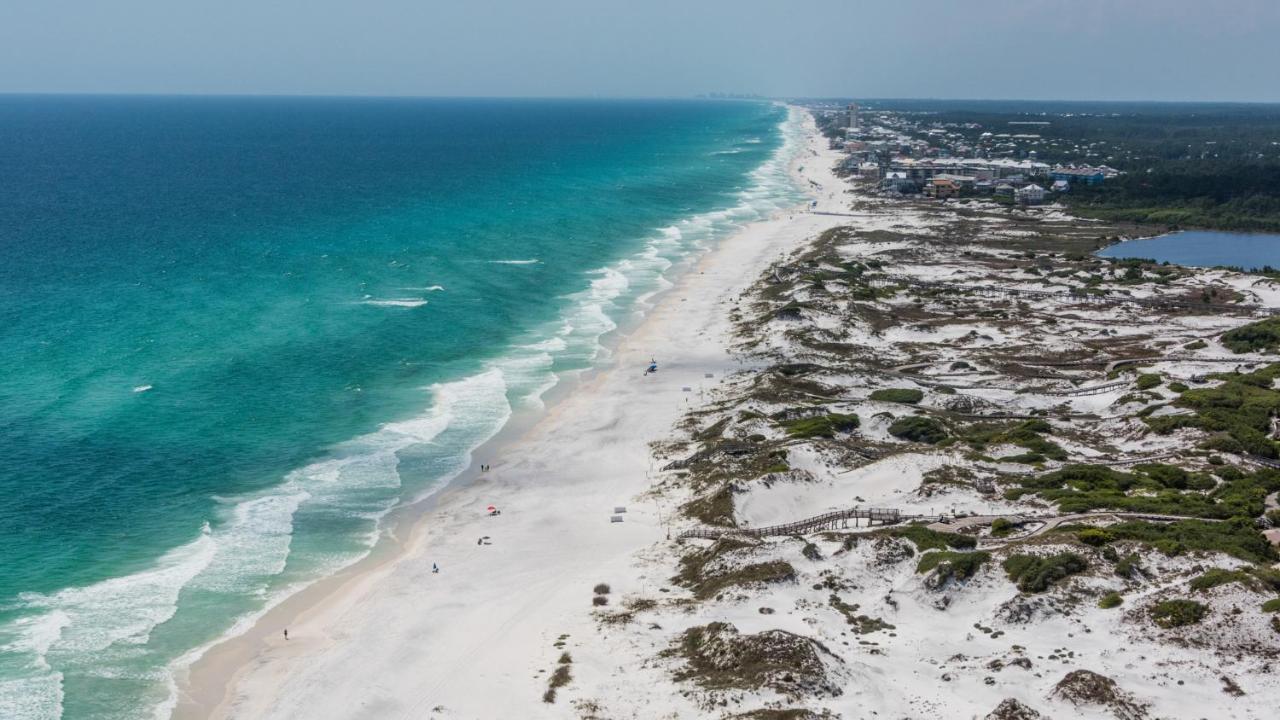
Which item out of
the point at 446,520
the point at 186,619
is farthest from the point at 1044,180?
the point at 186,619

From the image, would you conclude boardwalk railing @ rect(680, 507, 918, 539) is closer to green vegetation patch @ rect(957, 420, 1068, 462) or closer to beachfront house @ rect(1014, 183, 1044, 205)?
green vegetation patch @ rect(957, 420, 1068, 462)

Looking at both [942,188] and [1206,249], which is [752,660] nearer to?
[1206,249]

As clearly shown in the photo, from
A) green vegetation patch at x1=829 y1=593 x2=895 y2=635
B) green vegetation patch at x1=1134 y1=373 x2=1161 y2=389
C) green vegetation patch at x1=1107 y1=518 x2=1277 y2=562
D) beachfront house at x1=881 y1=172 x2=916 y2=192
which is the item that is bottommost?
green vegetation patch at x1=829 y1=593 x2=895 y2=635

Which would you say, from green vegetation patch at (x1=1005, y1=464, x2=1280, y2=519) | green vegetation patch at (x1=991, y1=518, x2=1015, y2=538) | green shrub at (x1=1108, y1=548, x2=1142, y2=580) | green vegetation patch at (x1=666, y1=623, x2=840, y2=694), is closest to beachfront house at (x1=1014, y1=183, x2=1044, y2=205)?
green vegetation patch at (x1=1005, y1=464, x2=1280, y2=519)

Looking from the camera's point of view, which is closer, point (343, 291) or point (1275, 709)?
point (1275, 709)

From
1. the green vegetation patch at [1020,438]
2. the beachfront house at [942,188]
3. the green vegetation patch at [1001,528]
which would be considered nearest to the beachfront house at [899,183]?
the beachfront house at [942,188]

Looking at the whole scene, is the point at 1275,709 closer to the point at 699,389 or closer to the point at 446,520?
the point at 446,520
